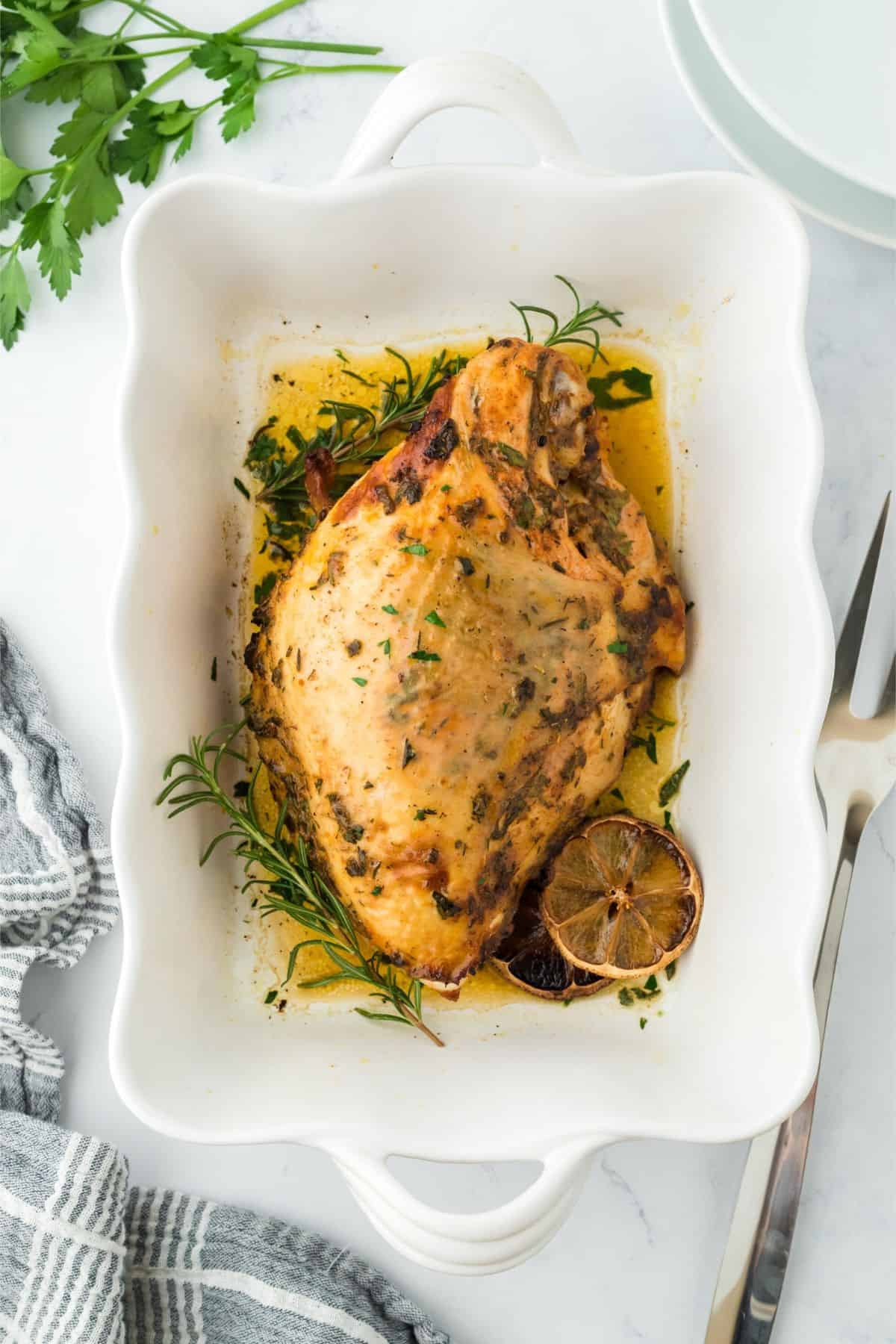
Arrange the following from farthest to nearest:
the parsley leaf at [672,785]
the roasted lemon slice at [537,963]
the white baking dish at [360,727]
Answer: the parsley leaf at [672,785] < the roasted lemon slice at [537,963] < the white baking dish at [360,727]

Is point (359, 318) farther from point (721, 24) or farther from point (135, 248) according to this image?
point (721, 24)

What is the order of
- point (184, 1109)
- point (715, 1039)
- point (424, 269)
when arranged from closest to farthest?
1. point (184, 1109)
2. point (715, 1039)
3. point (424, 269)

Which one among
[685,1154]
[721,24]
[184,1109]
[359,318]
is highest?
[721,24]

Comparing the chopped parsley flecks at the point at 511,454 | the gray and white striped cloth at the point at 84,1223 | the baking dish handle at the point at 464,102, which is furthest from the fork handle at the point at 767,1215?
the baking dish handle at the point at 464,102

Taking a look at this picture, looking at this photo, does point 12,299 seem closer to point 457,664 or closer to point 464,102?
point 464,102

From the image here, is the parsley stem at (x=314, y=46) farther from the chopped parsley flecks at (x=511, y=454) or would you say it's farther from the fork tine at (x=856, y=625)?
the fork tine at (x=856, y=625)

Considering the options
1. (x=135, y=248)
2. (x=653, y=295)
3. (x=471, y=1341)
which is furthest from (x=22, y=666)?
(x=471, y=1341)

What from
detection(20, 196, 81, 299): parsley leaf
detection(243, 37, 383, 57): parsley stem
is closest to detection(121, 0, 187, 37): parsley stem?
detection(243, 37, 383, 57): parsley stem
